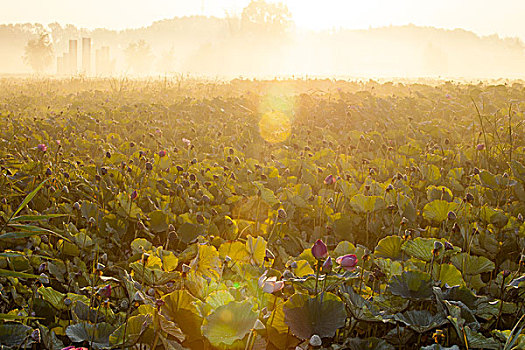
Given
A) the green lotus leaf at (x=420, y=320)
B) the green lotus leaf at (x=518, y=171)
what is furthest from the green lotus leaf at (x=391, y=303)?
the green lotus leaf at (x=518, y=171)

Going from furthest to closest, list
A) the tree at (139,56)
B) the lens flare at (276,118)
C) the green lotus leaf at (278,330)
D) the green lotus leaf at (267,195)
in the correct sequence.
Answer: the tree at (139,56)
the lens flare at (276,118)
the green lotus leaf at (267,195)
the green lotus leaf at (278,330)

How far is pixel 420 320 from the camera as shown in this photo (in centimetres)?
137

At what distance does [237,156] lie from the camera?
12.6 feet

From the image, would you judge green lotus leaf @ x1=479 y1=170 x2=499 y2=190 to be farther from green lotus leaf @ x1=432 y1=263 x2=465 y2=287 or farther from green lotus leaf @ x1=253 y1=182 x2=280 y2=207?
green lotus leaf @ x1=432 y1=263 x2=465 y2=287

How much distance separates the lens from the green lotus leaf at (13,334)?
1.34 metres

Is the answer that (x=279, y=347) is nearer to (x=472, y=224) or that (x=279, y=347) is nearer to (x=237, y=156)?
(x=472, y=224)

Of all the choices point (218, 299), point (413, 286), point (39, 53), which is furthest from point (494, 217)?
point (39, 53)

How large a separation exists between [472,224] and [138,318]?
1.81 metres

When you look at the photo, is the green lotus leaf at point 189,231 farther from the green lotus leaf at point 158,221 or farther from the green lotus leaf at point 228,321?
the green lotus leaf at point 228,321

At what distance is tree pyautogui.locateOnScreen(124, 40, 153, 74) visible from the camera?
81250mm

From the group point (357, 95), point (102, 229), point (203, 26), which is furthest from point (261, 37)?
point (203, 26)

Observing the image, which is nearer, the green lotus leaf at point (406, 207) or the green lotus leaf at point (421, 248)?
the green lotus leaf at point (421, 248)

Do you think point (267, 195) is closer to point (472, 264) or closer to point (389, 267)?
point (389, 267)

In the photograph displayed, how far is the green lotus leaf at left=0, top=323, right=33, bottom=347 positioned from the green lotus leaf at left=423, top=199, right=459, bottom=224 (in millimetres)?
1830
